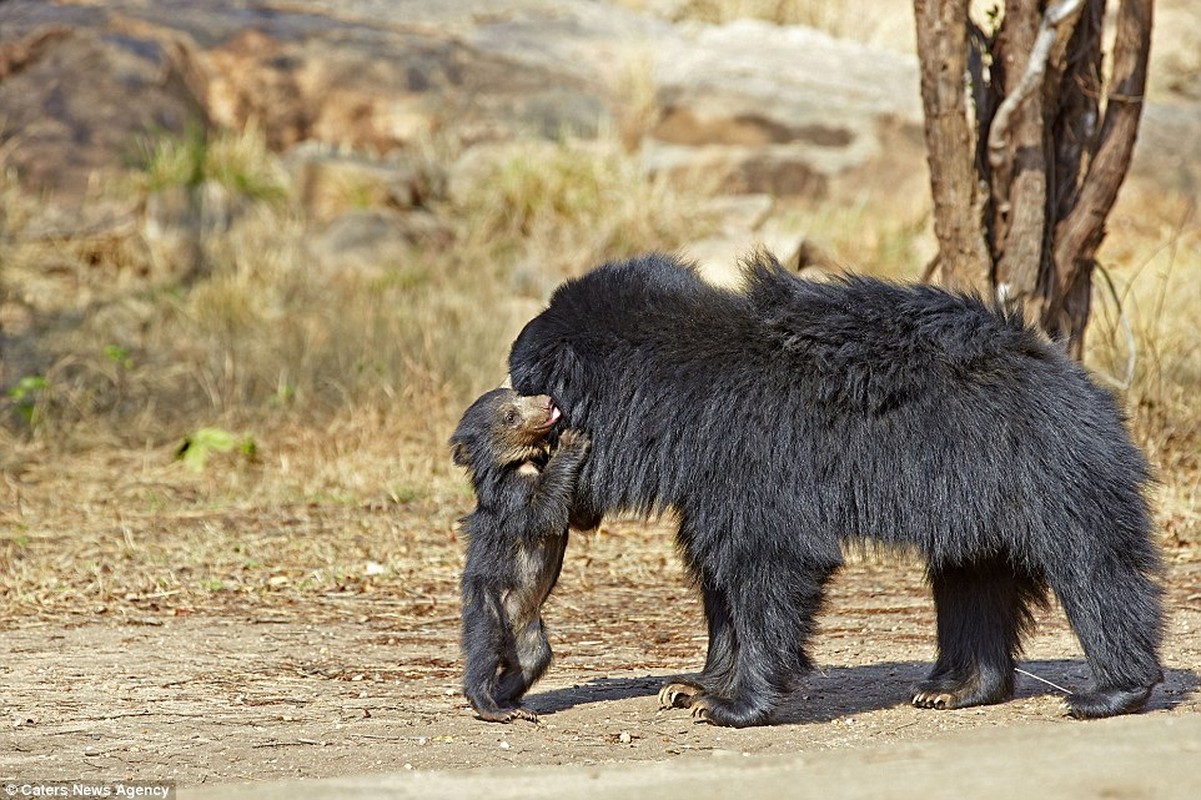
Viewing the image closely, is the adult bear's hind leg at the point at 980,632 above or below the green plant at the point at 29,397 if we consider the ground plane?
above

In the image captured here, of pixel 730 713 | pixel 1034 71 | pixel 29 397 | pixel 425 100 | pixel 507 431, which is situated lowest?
pixel 29 397

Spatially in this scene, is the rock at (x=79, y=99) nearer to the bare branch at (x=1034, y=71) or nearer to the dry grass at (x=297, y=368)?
the dry grass at (x=297, y=368)

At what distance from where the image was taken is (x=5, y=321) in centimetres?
1135

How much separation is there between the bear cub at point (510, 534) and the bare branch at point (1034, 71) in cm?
322

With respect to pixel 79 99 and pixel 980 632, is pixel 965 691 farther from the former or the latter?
pixel 79 99

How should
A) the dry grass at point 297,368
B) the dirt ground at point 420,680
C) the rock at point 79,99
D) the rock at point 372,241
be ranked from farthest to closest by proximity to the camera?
the rock at point 79,99
the rock at point 372,241
the dry grass at point 297,368
the dirt ground at point 420,680

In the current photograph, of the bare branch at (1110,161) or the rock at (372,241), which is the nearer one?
the bare branch at (1110,161)

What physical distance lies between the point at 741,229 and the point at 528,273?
68.4 inches

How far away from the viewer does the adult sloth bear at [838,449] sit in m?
4.10

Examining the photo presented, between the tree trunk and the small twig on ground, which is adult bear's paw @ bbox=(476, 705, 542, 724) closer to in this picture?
the small twig on ground

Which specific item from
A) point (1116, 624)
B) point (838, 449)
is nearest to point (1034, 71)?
point (838, 449)

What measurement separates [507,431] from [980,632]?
1478 millimetres

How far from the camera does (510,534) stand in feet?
14.6

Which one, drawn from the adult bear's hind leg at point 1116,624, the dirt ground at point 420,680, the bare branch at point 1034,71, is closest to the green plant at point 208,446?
the dirt ground at point 420,680
